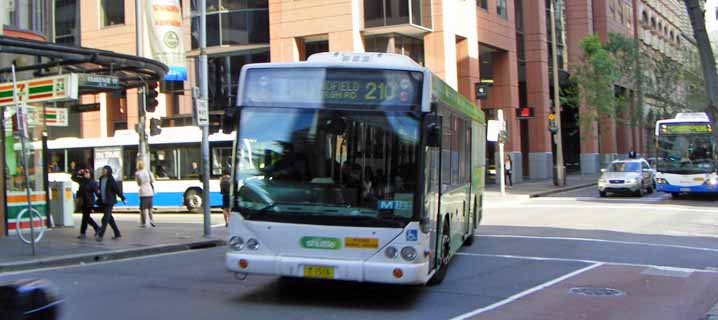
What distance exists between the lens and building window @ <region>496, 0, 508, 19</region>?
41.2 m

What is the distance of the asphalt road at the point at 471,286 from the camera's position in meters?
8.20

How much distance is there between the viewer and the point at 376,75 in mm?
8477

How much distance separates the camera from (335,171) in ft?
27.3

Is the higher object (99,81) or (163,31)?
(163,31)

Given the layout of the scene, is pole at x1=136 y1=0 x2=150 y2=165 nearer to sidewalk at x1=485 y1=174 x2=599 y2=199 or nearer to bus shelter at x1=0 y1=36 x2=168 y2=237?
bus shelter at x1=0 y1=36 x2=168 y2=237

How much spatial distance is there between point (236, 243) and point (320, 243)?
1.08 m

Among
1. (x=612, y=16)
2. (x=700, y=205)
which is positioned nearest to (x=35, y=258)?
(x=700, y=205)

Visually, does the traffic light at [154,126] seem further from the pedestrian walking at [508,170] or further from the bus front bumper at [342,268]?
the pedestrian walking at [508,170]

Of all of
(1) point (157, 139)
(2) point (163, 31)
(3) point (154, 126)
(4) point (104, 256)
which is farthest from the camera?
(1) point (157, 139)

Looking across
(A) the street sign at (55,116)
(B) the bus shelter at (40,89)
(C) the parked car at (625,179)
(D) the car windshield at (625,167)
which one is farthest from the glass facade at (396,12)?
(A) the street sign at (55,116)

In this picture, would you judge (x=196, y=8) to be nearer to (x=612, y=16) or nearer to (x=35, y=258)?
(x=35, y=258)

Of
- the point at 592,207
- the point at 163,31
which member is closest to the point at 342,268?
the point at 163,31

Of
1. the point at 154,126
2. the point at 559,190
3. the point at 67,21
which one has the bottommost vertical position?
the point at 559,190

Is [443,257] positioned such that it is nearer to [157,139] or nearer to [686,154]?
[157,139]
